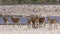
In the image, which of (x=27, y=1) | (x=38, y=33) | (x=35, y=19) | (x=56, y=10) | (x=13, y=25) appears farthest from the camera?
(x=27, y=1)

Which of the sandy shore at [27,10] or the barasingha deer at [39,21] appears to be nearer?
the barasingha deer at [39,21]

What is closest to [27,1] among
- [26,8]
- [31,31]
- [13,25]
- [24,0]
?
[24,0]

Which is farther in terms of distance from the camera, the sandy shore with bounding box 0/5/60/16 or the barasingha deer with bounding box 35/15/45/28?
the sandy shore with bounding box 0/5/60/16

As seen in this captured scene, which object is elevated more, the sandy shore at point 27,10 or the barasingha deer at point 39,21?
the barasingha deer at point 39,21

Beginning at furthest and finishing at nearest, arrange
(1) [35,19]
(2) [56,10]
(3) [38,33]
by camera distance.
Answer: (2) [56,10], (1) [35,19], (3) [38,33]

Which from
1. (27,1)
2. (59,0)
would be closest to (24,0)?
(27,1)

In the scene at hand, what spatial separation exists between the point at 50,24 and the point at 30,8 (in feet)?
55.6

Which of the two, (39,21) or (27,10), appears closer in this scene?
(39,21)

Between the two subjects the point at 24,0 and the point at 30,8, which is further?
the point at 24,0

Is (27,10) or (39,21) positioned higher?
(39,21)

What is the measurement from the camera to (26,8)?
3866 cm

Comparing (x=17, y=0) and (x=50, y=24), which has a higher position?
(x=50, y=24)

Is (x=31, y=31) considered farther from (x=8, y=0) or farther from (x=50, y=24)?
(x=8, y=0)

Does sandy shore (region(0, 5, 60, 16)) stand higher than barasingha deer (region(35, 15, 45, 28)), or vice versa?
barasingha deer (region(35, 15, 45, 28))
